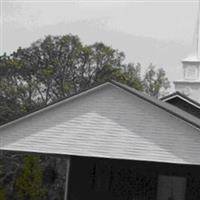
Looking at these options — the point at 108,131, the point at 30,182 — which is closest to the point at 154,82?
the point at 30,182

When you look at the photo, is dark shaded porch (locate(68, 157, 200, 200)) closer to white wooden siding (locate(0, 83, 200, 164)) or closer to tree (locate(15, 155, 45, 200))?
white wooden siding (locate(0, 83, 200, 164))

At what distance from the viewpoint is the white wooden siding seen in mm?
19391

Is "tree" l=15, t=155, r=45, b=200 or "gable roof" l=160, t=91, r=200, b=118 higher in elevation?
"gable roof" l=160, t=91, r=200, b=118

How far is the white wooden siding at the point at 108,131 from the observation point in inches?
763

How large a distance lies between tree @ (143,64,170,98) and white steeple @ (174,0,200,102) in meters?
9.13

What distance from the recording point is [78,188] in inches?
951

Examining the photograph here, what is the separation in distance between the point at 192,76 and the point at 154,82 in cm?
1305

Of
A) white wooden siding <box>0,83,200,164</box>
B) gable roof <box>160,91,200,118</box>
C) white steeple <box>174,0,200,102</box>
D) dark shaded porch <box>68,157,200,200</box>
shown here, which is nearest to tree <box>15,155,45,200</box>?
gable roof <box>160,91,200,118</box>

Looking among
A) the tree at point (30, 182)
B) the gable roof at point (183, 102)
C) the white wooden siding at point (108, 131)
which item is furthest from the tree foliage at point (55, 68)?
the white wooden siding at point (108, 131)

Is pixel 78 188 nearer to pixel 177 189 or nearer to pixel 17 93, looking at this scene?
pixel 177 189

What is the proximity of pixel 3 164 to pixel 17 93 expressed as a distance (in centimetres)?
859

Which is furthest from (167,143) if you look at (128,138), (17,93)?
(17,93)

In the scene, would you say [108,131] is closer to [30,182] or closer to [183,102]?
[183,102]

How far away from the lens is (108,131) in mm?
20391
